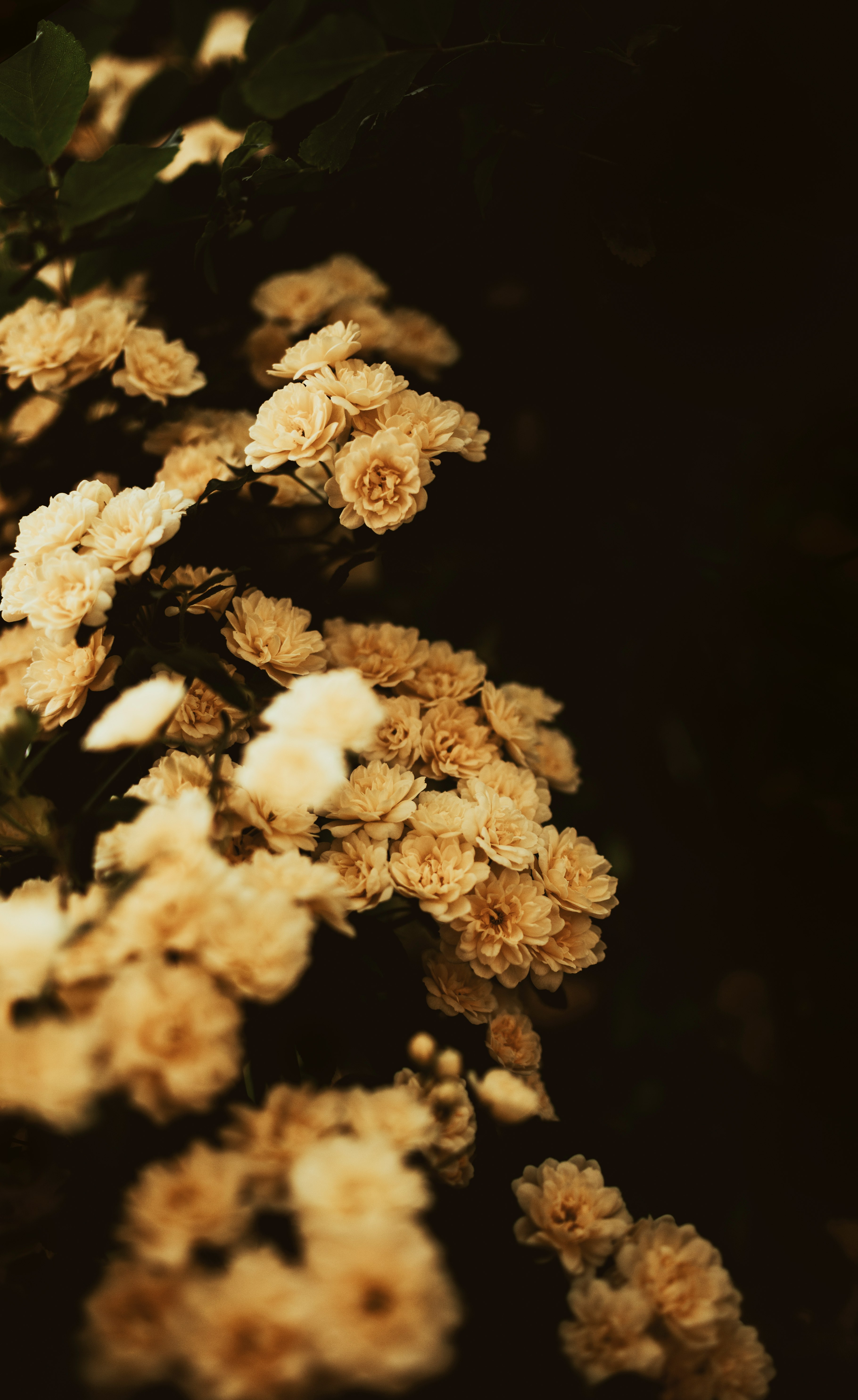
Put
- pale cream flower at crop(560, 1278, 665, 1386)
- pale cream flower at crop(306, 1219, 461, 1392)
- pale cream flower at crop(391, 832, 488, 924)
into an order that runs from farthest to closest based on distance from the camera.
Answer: pale cream flower at crop(391, 832, 488, 924) < pale cream flower at crop(560, 1278, 665, 1386) < pale cream flower at crop(306, 1219, 461, 1392)

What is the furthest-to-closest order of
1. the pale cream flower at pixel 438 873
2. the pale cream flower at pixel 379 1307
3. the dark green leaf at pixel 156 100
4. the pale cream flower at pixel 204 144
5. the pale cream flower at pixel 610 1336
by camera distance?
the pale cream flower at pixel 204 144 < the dark green leaf at pixel 156 100 < the pale cream flower at pixel 438 873 < the pale cream flower at pixel 610 1336 < the pale cream flower at pixel 379 1307

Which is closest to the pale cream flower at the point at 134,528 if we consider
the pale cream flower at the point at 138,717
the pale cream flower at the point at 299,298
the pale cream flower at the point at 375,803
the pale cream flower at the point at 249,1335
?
the pale cream flower at the point at 138,717

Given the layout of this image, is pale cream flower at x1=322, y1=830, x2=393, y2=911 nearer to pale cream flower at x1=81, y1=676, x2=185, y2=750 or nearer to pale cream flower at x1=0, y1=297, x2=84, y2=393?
pale cream flower at x1=81, y1=676, x2=185, y2=750

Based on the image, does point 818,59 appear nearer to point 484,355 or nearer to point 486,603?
point 484,355

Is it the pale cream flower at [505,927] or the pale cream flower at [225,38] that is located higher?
the pale cream flower at [225,38]

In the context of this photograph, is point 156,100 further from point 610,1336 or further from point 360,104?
point 610,1336

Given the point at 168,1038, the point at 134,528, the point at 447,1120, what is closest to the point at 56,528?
the point at 134,528

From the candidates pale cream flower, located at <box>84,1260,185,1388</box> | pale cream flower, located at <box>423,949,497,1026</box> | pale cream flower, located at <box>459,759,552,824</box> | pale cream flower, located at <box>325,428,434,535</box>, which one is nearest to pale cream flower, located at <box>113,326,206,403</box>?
pale cream flower, located at <box>325,428,434,535</box>

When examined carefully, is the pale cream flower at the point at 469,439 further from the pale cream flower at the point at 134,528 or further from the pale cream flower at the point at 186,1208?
the pale cream flower at the point at 186,1208
